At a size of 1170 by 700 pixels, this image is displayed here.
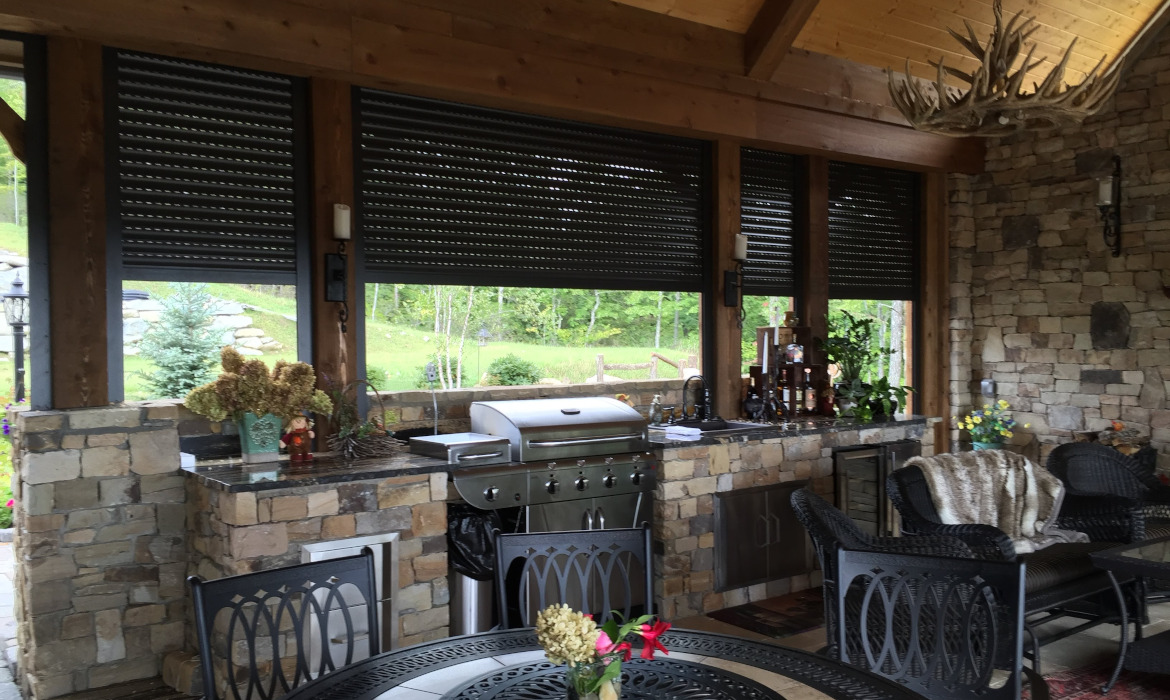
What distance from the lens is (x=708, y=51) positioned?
562 centimetres

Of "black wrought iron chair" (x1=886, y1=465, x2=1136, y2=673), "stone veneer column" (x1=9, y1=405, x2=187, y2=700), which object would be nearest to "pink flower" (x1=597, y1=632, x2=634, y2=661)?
"black wrought iron chair" (x1=886, y1=465, x2=1136, y2=673)

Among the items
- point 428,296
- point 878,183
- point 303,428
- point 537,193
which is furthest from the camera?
point 428,296

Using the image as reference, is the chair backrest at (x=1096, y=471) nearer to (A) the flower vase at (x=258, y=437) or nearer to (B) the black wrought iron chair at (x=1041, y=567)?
(B) the black wrought iron chair at (x=1041, y=567)

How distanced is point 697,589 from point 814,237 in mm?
2879

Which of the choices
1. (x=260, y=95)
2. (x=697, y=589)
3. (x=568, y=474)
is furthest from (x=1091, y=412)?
(x=260, y=95)

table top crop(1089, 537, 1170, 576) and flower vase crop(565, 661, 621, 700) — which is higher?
flower vase crop(565, 661, 621, 700)

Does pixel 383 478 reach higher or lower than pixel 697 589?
higher

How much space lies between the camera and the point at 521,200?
5.19 metres

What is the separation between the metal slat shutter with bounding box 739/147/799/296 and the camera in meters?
6.28

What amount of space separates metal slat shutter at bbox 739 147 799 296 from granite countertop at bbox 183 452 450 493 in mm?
3017

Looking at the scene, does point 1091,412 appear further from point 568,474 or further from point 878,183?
point 568,474

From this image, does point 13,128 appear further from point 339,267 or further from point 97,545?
point 97,545

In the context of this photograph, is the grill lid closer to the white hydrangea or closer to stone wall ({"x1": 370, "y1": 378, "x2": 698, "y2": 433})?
stone wall ({"x1": 370, "y1": 378, "x2": 698, "y2": 433})

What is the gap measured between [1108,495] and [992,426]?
2181 mm
